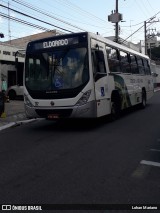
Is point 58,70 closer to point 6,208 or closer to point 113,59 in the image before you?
point 113,59

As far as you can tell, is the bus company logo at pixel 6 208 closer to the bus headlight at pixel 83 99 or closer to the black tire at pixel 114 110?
the bus headlight at pixel 83 99

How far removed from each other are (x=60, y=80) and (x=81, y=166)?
4.98 meters

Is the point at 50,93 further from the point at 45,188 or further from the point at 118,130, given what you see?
the point at 45,188

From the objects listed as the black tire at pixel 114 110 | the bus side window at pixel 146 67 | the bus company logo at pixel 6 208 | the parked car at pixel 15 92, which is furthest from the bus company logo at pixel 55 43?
the parked car at pixel 15 92

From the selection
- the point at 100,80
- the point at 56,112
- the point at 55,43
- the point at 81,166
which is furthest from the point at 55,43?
the point at 81,166

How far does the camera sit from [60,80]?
37.6 feet

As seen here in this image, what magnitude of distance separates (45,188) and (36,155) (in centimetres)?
247

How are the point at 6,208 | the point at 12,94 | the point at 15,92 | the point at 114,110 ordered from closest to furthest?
1. the point at 6,208
2. the point at 114,110
3. the point at 15,92
4. the point at 12,94

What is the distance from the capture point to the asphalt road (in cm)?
526

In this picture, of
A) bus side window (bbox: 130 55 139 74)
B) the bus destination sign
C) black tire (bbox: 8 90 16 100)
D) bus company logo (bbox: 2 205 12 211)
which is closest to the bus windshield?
the bus destination sign

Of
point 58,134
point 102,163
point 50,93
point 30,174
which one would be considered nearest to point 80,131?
point 58,134

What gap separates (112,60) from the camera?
13734 millimetres

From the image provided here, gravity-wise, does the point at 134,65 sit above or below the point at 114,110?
above

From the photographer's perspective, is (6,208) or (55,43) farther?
(55,43)
